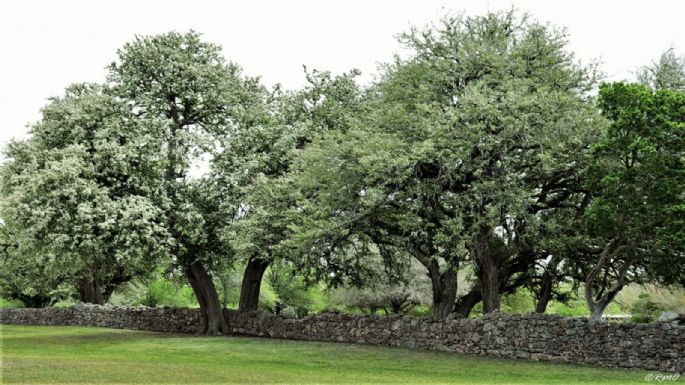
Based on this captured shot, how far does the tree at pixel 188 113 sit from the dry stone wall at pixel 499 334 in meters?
4.60

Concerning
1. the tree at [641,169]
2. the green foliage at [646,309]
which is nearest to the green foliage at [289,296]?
the green foliage at [646,309]

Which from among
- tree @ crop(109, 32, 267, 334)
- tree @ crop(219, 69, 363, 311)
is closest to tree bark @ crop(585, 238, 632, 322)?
tree @ crop(219, 69, 363, 311)

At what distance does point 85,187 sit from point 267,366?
468 inches

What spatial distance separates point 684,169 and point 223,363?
13.0m

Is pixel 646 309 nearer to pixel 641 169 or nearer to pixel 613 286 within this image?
pixel 613 286

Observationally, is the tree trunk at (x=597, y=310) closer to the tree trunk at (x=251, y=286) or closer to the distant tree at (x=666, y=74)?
the distant tree at (x=666, y=74)

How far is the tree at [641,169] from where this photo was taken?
19000 millimetres

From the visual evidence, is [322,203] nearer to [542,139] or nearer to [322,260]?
[322,260]

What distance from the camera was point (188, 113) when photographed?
34281 millimetres

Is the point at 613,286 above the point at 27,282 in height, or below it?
below

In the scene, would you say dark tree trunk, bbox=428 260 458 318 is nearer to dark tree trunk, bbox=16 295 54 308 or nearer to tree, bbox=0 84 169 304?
tree, bbox=0 84 169 304

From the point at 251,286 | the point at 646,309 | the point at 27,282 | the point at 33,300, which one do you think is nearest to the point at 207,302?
the point at 251,286

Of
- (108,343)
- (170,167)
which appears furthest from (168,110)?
(108,343)

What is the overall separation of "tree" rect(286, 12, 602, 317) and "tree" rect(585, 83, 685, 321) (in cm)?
255
